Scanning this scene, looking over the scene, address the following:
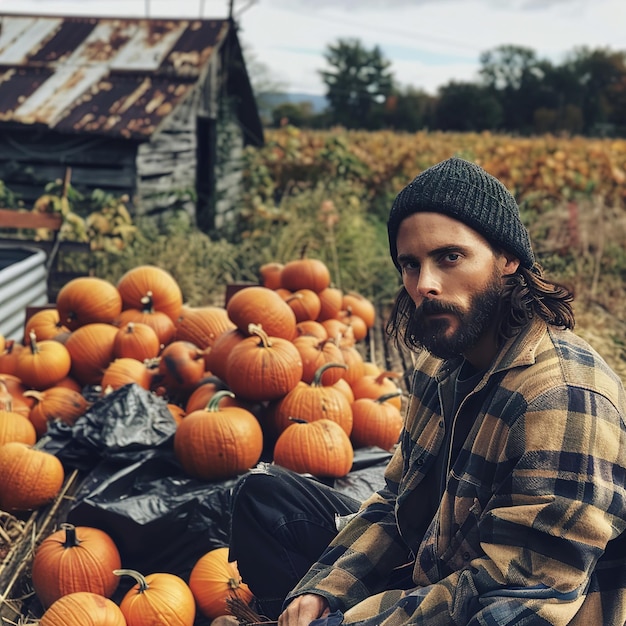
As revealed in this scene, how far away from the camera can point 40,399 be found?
12.6 ft

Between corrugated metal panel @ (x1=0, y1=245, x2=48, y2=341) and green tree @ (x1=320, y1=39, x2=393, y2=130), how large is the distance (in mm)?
56732

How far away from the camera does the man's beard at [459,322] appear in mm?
1770

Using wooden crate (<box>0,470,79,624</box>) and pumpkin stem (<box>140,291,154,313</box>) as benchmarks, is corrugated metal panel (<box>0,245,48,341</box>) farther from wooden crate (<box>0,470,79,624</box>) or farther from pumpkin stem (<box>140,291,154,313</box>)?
wooden crate (<box>0,470,79,624</box>)

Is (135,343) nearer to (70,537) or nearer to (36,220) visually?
(70,537)

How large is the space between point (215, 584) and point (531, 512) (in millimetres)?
1650

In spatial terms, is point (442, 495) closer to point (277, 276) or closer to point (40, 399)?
point (40, 399)

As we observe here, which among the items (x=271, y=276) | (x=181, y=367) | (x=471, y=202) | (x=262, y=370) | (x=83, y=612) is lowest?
(x=83, y=612)

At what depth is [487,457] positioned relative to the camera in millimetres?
1688

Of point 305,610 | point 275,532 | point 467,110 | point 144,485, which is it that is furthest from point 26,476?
point 467,110

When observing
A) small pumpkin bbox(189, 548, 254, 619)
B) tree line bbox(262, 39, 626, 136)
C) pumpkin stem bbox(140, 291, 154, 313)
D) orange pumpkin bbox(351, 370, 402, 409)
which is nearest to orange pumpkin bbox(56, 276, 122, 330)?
pumpkin stem bbox(140, 291, 154, 313)

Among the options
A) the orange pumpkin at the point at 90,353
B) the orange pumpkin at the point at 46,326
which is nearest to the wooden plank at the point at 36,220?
the orange pumpkin at the point at 46,326

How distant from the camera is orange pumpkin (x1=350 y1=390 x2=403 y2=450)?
369 centimetres

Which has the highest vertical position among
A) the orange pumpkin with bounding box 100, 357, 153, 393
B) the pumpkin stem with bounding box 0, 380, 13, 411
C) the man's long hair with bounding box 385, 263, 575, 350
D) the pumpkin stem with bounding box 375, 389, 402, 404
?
the man's long hair with bounding box 385, 263, 575, 350

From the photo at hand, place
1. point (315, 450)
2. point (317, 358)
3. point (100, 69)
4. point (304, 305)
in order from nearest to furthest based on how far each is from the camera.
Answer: point (315, 450)
point (317, 358)
point (304, 305)
point (100, 69)
